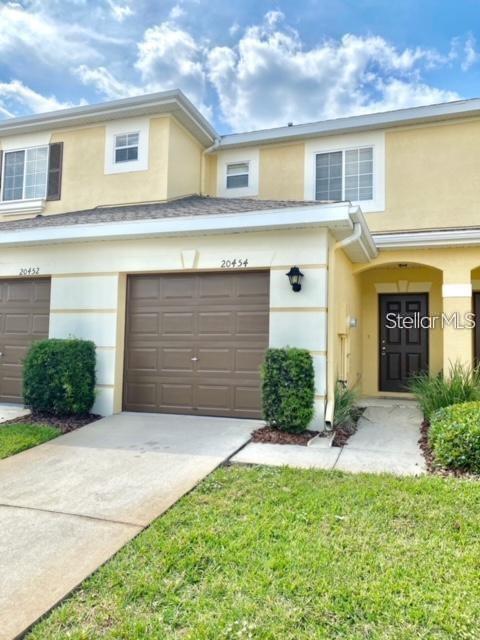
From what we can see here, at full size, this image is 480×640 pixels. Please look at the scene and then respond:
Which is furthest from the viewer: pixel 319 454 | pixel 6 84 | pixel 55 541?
pixel 6 84

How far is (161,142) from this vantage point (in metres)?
9.80

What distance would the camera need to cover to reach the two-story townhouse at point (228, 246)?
23.1ft

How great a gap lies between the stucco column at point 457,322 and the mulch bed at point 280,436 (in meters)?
4.13

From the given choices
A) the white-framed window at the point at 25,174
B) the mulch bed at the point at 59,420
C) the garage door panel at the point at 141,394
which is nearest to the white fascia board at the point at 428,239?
the garage door panel at the point at 141,394

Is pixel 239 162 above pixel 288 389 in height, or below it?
above

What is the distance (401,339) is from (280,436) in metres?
Result: 5.91

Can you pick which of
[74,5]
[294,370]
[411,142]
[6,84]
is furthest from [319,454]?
[6,84]

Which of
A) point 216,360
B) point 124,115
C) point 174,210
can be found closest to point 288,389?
point 216,360

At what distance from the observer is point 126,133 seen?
1021 centimetres

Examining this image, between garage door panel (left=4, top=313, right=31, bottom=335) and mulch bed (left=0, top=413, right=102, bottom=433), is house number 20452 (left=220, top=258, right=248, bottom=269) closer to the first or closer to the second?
mulch bed (left=0, top=413, right=102, bottom=433)

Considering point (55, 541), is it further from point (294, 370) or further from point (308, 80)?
point (308, 80)

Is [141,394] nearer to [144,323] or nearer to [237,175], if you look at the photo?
[144,323]

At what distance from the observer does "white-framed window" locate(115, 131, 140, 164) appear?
10141mm

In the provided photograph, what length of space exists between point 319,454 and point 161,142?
7.72 metres
